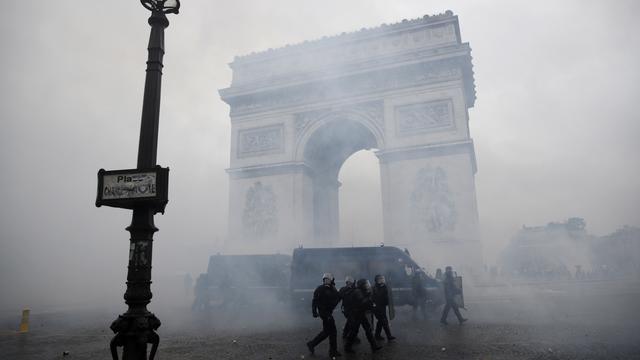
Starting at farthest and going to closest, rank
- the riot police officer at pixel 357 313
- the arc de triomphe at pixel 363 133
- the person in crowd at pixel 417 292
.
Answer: the arc de triomphe at pixel 363 133
the person in crowd at pixel 417 292
the riot police officer at pixel 357 313

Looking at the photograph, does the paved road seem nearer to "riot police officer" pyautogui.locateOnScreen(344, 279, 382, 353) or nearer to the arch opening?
"riot police officer" pyautogui.locateOnScreen(344, 279, 382, 353)

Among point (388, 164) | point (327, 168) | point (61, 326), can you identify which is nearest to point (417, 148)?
point (388, 164)

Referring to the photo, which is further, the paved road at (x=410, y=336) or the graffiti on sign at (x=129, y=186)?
the paved road at (x=410, y=336)

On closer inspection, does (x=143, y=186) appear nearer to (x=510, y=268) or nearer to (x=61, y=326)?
(x=61, y=326)

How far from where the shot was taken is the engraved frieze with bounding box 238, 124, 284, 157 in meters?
22.8

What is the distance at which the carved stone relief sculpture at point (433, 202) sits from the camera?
61.9 feet

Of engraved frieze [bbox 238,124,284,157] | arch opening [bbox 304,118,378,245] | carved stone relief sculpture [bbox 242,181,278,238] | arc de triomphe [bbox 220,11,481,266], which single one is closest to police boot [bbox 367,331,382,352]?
arc de triomphe [bbox 220,11,481,266]

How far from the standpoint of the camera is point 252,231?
2184cm

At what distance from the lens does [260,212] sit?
22047mm

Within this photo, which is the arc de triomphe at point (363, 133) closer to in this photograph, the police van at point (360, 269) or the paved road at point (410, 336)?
the police van at point (360, 269)

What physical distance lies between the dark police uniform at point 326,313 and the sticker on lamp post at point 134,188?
10.8 ft

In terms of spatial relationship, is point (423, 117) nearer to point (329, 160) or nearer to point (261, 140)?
point (329, 160)

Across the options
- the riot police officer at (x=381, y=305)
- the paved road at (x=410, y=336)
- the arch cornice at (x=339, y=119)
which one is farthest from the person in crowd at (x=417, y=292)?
the arch cornice at (x=339, y=119)

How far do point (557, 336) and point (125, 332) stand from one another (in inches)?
263
